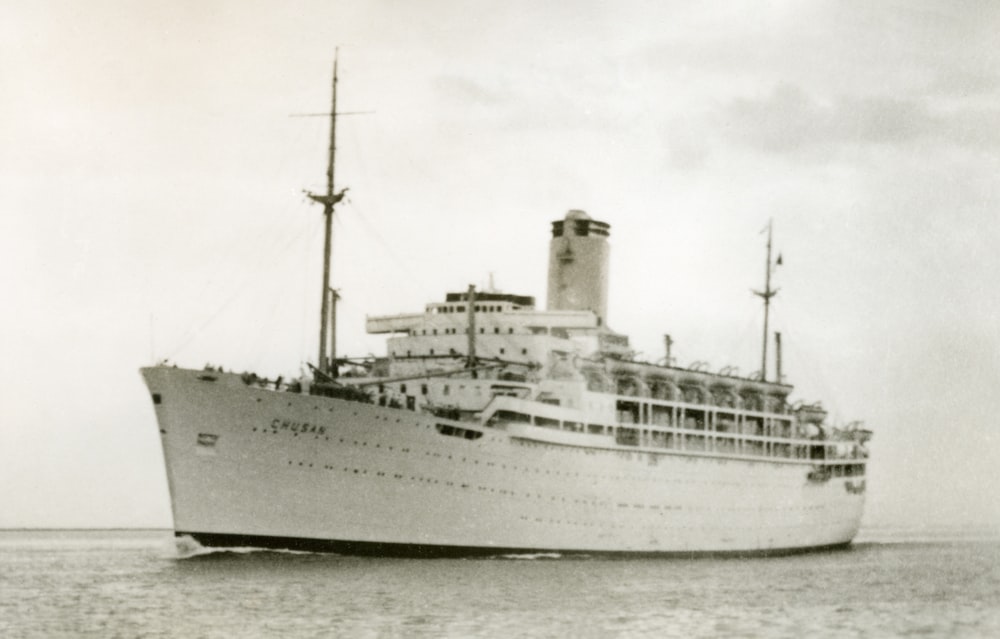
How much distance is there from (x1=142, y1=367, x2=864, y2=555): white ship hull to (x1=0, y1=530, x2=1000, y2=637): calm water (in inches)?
30.3

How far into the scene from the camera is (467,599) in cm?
2569

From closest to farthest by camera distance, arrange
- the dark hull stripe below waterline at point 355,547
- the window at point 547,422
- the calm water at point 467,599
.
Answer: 1. the calm water at point 467,599
2. the dark hull stripe below waterline at point 355,547
3. the window at point 547,422

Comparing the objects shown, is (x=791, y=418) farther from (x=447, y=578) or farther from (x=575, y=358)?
(x=447, y=578)

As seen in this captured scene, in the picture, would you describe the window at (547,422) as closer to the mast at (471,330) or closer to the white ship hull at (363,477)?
the white ship hull at (363,477)

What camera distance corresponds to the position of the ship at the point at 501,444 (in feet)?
104

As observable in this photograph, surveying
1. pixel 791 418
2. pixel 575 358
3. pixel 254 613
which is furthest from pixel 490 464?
A: pixel 791 418

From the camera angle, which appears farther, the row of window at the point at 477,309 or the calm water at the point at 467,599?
the row of window at the point at 477,309

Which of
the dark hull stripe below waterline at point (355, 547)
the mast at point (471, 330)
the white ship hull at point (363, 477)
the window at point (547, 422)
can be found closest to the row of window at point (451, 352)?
Answer: the mast at point (471, 330)

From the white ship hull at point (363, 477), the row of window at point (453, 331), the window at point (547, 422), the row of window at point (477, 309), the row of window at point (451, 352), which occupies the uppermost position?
the row of window at point (477, 309)

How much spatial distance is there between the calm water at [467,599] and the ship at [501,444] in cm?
126

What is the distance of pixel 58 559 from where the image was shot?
39.8 metres

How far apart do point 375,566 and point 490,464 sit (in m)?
5.05

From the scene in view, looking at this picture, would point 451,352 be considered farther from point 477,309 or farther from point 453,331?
point 477,309

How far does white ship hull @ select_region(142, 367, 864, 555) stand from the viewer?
31500 millimetres
